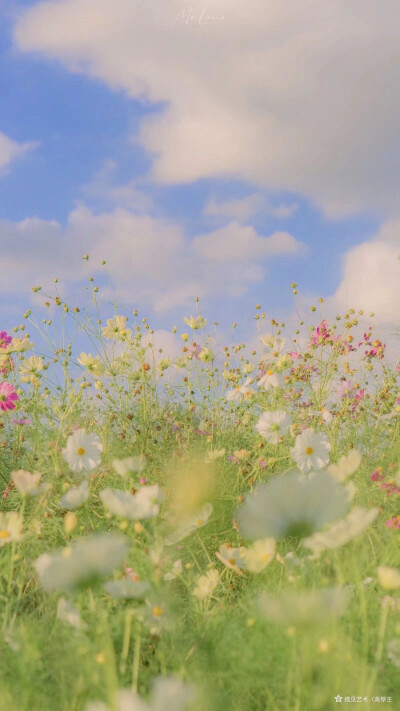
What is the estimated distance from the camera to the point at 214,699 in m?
1.07

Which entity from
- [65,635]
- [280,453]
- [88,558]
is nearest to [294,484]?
[88,558]

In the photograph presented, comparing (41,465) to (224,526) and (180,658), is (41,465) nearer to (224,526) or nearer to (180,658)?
(224,526)

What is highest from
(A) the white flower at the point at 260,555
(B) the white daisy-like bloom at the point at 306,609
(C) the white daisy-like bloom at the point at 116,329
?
(C) the white daisy-like bloom at the point at 116,329

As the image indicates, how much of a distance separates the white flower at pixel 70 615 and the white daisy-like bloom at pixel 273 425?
1020 millimetres

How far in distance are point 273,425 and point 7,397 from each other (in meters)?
1.45

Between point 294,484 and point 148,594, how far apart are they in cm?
37

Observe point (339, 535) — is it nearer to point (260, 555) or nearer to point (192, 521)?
point (260, 555)

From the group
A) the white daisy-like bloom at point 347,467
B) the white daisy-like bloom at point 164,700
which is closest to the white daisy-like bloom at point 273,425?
the white daisy-like bloom at point 347,467

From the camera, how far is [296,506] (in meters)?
1.04

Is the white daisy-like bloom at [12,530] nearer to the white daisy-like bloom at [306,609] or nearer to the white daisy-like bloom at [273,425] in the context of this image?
the white daisy-like bloom at [306,609]

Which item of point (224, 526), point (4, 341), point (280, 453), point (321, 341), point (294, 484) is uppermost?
point (4, 341)

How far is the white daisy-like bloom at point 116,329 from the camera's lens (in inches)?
118

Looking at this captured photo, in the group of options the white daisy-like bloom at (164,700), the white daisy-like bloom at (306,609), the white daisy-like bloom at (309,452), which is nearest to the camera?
the white daisy-like bloom at (164,700)

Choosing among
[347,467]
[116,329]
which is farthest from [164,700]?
[116,329]
